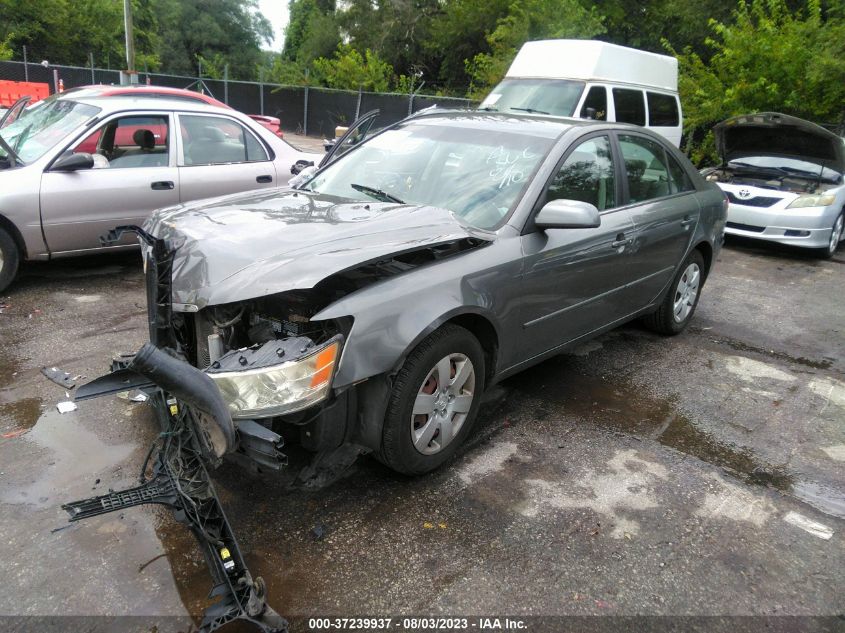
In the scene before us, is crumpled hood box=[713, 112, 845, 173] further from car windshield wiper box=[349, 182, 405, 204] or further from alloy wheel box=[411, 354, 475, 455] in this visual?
alloy wheel box=[411, 354, 475, 455]

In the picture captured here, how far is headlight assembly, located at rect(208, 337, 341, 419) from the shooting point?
2.55m

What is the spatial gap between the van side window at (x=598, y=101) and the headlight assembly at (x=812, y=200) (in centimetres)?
289

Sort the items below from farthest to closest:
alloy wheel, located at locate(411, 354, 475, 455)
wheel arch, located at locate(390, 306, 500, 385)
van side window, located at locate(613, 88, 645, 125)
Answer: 1. van side window, located at locate(613, 88, 645, 125)
2. alloy wheel, located at locate(411, 354, 475, 455)
3. wheel arch, located at locate(390, 306, 500, 385)

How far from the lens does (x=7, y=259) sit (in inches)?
209

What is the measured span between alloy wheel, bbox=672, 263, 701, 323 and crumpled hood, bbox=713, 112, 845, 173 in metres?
4.25

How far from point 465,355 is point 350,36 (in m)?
35.5

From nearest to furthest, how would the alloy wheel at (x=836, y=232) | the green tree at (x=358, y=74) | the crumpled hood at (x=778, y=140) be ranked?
the crumpled hood at (x=778, y=140)
the alloy wheel at (x=836, y=232)
the green tree at (x=358, y=74)

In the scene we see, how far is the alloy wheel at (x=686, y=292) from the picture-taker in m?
5.30

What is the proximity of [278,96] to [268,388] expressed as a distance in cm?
2581

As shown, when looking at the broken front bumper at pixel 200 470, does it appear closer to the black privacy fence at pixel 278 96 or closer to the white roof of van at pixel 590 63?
the white roof of van at pixel 590 63

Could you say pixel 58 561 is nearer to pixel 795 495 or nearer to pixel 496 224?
pixel 496 224

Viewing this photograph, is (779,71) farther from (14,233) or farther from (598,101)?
(14,233)

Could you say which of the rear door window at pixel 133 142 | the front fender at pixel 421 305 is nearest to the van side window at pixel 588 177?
the front fender at pixel 421 305

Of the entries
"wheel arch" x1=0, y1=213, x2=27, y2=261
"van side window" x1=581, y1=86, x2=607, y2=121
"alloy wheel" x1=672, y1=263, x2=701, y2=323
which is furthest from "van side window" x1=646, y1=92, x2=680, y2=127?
"wheel arch" x1=0, y1=213, x2=27, y2=261
